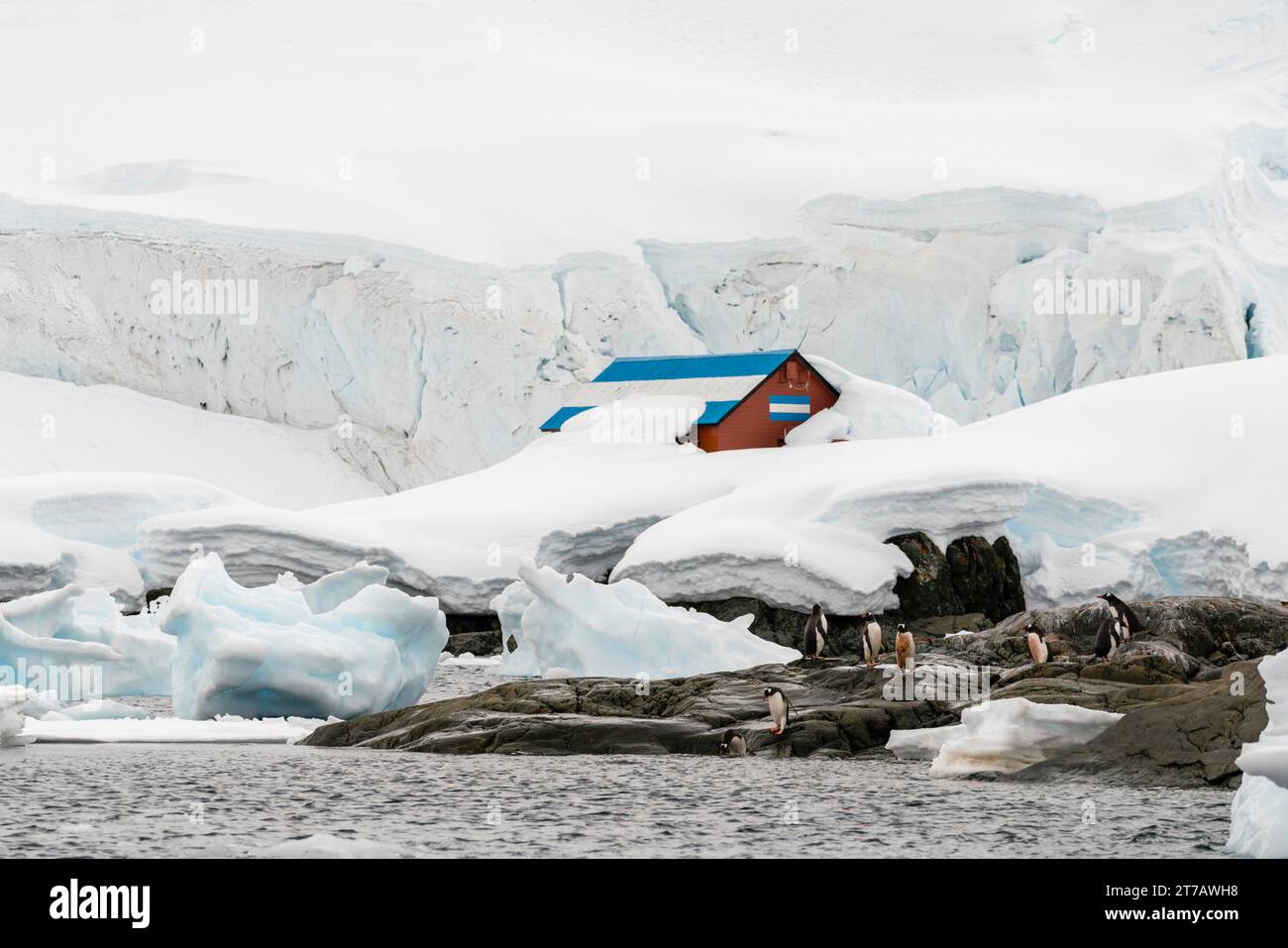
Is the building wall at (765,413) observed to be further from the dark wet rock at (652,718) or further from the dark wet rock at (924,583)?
the dark wet rock at (652,718)

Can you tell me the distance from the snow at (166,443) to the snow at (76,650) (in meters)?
19.3

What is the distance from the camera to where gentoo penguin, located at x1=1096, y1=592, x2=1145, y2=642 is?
77.5ft

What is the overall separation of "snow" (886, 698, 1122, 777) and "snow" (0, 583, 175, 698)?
13.6 m

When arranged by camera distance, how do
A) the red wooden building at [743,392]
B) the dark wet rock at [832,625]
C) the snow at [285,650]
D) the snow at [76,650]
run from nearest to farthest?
1. the snow at [285,650]
2. the snow at [76,650]
3. the dark wet rock at [832,625]
4. the red wooden building at [743,392]

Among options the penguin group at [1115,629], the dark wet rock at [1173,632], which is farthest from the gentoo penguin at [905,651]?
the dark wet rock at [1173,632]

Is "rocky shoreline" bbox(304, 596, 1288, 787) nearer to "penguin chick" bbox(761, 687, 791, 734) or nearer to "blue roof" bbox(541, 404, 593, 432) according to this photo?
"penguin chick" bbox(761, 687, 791, 734)

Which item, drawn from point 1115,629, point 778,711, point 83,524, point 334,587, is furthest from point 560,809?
point 83,524

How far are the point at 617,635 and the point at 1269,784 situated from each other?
14040mm

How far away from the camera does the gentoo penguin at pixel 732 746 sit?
19.4 metres

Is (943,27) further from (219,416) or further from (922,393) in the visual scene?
(219,416)

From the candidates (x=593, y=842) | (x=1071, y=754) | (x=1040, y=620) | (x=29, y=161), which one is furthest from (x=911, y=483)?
(x=29, y=161)

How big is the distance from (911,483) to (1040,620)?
675 cm

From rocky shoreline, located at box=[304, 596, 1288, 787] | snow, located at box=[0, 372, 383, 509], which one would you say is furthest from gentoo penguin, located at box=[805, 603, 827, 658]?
snow, located at box=[0, 372, 383, 509]

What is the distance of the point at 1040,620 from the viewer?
90.2 ft
